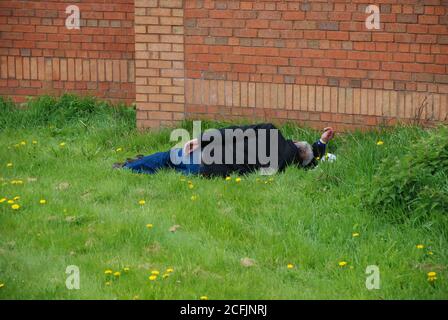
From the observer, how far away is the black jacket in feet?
26.6

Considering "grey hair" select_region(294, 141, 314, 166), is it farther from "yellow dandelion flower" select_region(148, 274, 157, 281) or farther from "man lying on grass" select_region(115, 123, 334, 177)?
"yellow dandelion flower" select_region(148, 274, 157, 281)

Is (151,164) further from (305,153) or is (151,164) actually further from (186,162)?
(305,153)

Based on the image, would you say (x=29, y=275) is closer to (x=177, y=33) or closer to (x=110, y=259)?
(x=110, y=259)

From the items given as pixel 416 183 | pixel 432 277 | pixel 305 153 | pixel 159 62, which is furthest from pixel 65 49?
pixel 432 277

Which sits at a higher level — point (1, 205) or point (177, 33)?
point (177, 33)

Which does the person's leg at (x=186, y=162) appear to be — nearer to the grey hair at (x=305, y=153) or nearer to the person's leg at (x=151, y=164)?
the person's leg at (x=151, y=164)

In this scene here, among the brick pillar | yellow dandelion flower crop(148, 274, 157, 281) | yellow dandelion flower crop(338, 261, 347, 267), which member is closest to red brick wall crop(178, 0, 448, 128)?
the brick pillar

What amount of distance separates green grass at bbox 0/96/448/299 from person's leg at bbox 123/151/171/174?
0.48 feet

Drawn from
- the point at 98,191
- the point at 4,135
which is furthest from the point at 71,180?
the point at 4,135

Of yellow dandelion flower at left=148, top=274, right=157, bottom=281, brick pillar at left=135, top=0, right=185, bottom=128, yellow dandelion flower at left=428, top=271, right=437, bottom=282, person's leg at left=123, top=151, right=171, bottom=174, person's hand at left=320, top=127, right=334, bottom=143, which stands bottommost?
yellow dandelion flower at left=148, top=274, right=157, bottom=281

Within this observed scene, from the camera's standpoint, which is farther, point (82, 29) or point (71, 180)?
point (82, 29)

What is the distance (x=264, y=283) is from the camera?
610 cm

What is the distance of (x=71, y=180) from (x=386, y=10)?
3.09m

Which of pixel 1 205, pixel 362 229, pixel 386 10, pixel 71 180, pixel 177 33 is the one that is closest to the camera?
pixel 362 229
